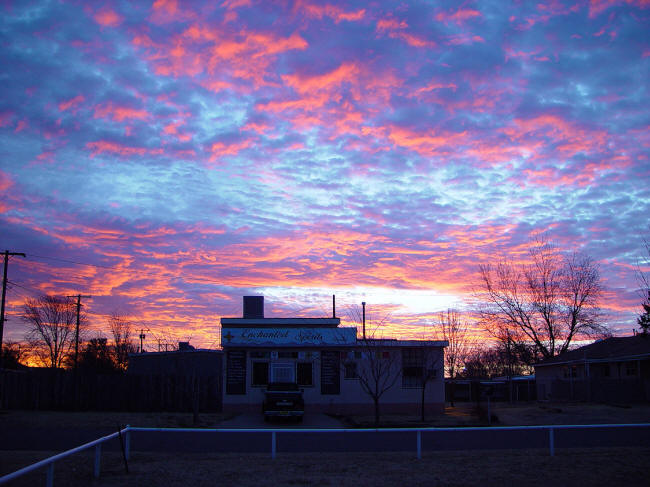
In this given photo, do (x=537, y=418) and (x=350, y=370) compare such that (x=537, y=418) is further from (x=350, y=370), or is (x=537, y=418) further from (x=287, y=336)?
(x=287, y=336)

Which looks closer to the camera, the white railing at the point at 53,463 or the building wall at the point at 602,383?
the white railing at the point at 53,463

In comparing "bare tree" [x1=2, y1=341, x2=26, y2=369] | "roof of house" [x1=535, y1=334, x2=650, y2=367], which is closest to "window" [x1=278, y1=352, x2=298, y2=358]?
"roof of house" [x1=535, y1=334, x2=650, y2=367]

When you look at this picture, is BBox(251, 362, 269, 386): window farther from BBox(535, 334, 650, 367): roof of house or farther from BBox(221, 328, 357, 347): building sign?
BBox(535, 334, 650, 367): roof of house

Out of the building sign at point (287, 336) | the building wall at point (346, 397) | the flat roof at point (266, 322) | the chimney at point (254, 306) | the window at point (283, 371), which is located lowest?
the building wall at point (346, 397)

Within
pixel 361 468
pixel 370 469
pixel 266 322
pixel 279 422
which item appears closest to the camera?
pixel 370 469

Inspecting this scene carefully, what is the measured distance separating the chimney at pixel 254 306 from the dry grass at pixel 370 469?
19649 mm

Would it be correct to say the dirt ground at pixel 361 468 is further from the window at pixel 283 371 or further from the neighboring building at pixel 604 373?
the neighboring building at pixel 604 373

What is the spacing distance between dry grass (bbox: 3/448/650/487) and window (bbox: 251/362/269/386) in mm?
15150

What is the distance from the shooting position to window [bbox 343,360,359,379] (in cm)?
2892

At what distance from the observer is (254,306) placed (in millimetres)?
33594

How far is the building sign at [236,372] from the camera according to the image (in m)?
28.4

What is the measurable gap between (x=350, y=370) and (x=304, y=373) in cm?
221

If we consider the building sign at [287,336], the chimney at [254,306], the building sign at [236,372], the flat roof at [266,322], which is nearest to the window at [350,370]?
the building sign at [287,336]

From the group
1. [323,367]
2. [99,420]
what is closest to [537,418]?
[323,367]
